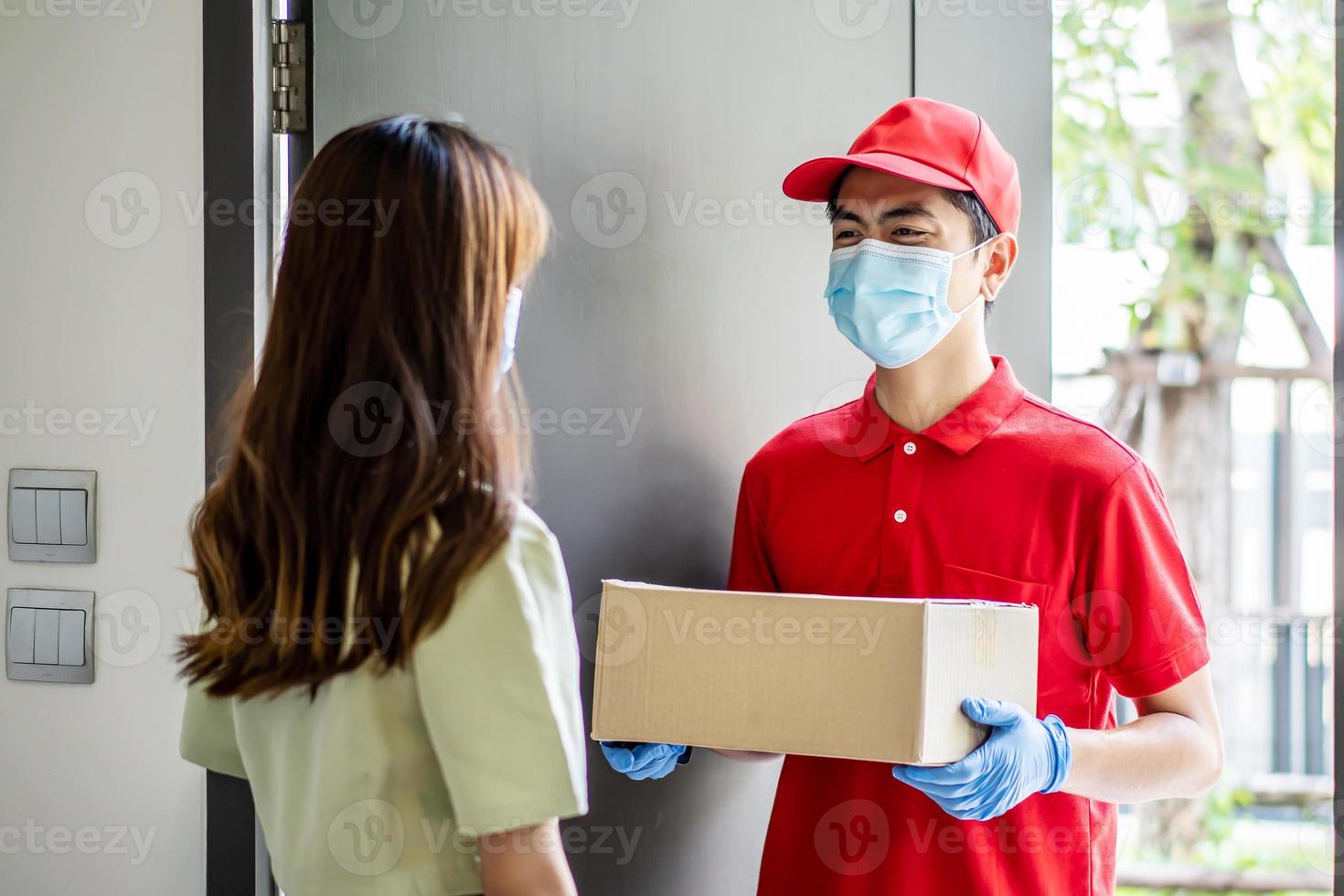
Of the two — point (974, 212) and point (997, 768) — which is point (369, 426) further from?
point (974, 212)

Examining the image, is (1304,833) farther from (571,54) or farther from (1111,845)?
(571,54)

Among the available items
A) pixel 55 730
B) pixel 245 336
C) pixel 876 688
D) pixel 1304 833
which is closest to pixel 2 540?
pixel 55 730

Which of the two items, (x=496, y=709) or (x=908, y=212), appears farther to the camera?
(x=908, y=212)

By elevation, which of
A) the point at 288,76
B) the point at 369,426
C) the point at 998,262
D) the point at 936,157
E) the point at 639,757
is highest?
the point at 288,76

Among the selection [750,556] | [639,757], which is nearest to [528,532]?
[639,757]

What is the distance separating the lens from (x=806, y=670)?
0.88 meters

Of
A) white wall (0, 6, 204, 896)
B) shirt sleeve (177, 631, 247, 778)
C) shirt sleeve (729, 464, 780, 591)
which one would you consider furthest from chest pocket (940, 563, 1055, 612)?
white wall (0, 6, 204, 896)

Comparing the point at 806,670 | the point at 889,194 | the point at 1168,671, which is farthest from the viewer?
the point at 889,194

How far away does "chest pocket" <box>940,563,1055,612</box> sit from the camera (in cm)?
108

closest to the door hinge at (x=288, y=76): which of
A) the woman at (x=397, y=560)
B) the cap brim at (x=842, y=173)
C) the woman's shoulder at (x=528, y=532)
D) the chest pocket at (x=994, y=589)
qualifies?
the woman at (x=397, y=560)

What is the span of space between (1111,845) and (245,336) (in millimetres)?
1244

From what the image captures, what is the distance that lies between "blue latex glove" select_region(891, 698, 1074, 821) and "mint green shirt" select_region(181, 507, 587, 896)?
14.2 inches

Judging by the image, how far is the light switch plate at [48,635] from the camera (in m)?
1.26

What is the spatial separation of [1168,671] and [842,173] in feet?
2.30
